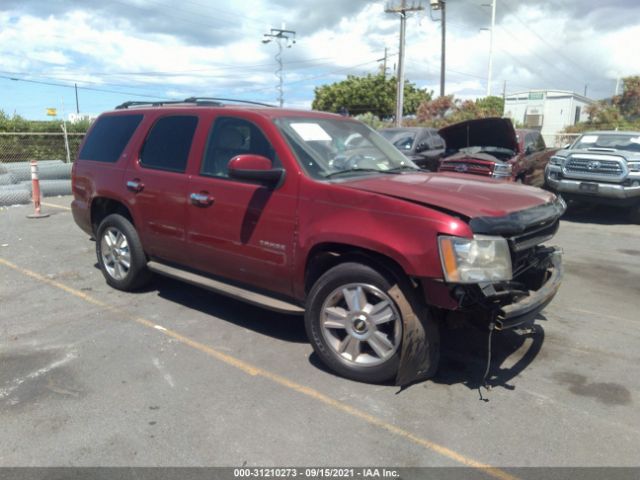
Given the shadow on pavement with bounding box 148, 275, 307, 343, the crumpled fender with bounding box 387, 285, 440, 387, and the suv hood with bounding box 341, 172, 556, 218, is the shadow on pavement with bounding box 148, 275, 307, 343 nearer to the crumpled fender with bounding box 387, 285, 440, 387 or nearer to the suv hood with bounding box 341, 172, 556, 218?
the crumpled fender with bounding box 387, 285, 440, 387

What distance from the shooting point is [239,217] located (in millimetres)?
4215

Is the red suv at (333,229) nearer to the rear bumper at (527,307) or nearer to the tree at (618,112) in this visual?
the rear bumper at (527,307)

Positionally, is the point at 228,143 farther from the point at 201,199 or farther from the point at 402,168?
the point at 402,168

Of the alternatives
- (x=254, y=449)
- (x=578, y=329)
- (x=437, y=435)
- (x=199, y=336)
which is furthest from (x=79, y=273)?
(x=578, y=329)

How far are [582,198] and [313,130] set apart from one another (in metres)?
8.04

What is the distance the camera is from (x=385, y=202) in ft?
11.2

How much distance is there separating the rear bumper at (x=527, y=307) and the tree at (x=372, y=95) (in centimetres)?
4642

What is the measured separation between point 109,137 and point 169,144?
118 cm

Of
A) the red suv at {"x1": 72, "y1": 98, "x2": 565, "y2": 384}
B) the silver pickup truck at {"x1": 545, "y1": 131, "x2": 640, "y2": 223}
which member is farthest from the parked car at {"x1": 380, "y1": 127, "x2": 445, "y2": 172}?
the red suv at {"x1": 72, "y1": 98, "x2": 565, "y2": 384}

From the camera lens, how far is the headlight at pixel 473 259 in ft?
10.4

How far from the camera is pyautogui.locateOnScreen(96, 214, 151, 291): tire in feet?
17.4

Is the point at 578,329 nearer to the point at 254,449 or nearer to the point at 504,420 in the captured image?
the point at 504,420

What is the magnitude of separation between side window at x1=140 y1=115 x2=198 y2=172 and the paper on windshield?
3.43 feet

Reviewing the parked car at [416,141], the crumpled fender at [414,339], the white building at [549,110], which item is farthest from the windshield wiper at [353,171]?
the white building at [549,110]
